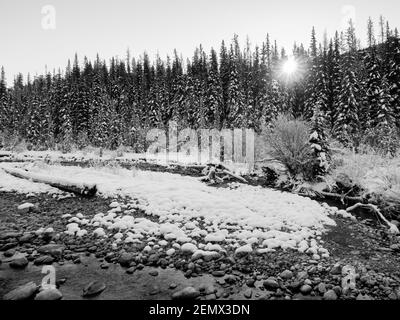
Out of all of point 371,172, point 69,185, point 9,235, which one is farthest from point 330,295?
point 371,172

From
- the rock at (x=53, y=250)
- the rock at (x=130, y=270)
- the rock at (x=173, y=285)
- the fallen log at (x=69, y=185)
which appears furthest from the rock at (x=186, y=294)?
the fallen log at (x=69, y=185)

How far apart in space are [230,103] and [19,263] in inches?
1461

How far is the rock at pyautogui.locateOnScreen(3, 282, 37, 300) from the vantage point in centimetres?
430

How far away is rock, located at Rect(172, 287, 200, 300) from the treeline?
67.8ft

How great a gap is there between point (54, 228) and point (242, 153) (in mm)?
17998

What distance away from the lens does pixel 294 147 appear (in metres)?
15.5

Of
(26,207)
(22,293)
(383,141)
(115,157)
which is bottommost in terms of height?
(22,293)

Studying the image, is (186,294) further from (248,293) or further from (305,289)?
(305,289)

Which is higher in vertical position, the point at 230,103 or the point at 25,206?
the point at 230,103

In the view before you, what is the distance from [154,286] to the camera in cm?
491

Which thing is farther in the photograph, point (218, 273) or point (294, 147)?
point (294, 147)

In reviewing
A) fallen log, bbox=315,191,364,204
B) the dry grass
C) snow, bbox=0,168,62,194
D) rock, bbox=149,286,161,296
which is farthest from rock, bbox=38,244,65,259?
the dry grass

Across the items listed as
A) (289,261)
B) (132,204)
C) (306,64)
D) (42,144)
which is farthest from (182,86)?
(289,261)
